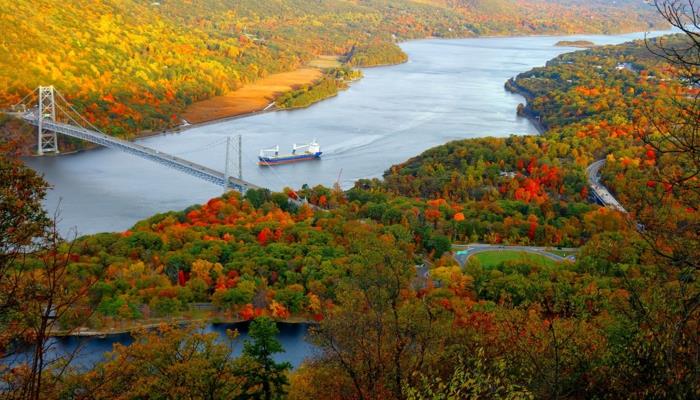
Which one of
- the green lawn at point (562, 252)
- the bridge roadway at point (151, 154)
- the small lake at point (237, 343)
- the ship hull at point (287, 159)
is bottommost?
the small lake at point (237, 343)

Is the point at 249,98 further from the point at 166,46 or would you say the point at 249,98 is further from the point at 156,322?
the point at 156,322

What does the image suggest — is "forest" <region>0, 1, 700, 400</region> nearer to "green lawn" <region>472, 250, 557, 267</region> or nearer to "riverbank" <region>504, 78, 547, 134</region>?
"green lawn" <region>472, 250, 557, 267</region>

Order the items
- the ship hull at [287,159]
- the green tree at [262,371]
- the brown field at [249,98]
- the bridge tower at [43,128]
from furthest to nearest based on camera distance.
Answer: the brown field at [249,98], the ship hull at [287,159], the bridge tower at [43,128], the green tree at [262,371]

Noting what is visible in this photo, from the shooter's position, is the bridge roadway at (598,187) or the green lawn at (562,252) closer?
the green lawn at (562,252)

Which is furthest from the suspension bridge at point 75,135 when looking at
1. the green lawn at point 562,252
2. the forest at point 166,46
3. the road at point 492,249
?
the green lawn at point 562,252

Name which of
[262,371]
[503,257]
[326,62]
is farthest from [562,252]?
[326,62]

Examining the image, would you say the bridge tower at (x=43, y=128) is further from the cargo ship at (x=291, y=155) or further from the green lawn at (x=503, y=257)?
the green lawn at (x=503, y=257)

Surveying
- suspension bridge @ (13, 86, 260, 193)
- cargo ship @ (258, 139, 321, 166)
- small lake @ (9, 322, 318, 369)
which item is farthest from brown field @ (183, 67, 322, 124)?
small lake @ (9, 322, 318, 369)
